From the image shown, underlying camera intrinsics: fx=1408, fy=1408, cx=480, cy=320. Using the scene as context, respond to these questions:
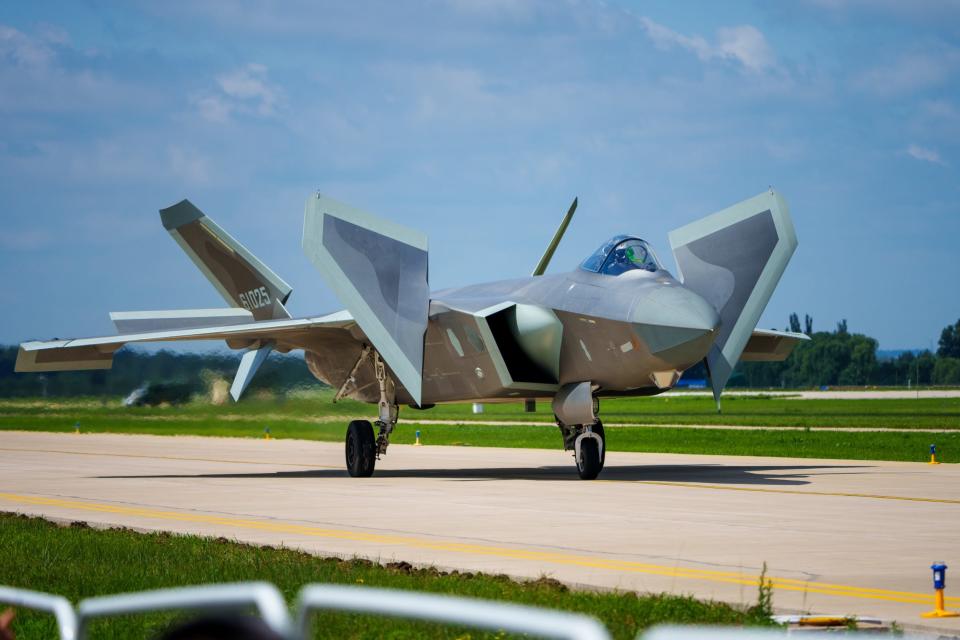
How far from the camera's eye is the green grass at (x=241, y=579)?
29.0 feet

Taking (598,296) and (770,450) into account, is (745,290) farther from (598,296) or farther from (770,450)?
(770,450)

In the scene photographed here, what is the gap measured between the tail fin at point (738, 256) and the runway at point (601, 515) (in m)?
2.78

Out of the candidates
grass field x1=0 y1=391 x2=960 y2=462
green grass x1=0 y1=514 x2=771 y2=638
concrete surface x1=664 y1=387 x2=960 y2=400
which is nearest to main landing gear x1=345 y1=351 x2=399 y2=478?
grass field x1=0 y1=391 x2=960 y2=462

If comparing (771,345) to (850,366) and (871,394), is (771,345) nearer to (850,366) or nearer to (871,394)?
(871,394)

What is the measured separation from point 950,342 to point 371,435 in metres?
178

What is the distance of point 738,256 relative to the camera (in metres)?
22.7

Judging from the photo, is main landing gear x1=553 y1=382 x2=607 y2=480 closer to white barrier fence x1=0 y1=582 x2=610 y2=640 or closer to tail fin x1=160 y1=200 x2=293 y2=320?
tail fin x1=160 y1=200 x2=293 y2=320

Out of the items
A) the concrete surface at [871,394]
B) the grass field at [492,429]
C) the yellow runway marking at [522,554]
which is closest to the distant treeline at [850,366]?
the concrete surface at [871,394]

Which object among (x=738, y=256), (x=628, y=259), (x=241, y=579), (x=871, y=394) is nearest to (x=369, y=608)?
(x=241, y=579)

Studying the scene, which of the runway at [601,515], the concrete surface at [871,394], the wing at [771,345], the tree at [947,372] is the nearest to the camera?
the runway at [601,515]

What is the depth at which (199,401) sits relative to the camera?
1318 inches

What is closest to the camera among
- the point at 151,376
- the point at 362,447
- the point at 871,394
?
the point at 362,447

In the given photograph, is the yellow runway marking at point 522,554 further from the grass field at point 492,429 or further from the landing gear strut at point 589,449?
the grass field at point 492,429

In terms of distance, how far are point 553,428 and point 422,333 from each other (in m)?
29.3
